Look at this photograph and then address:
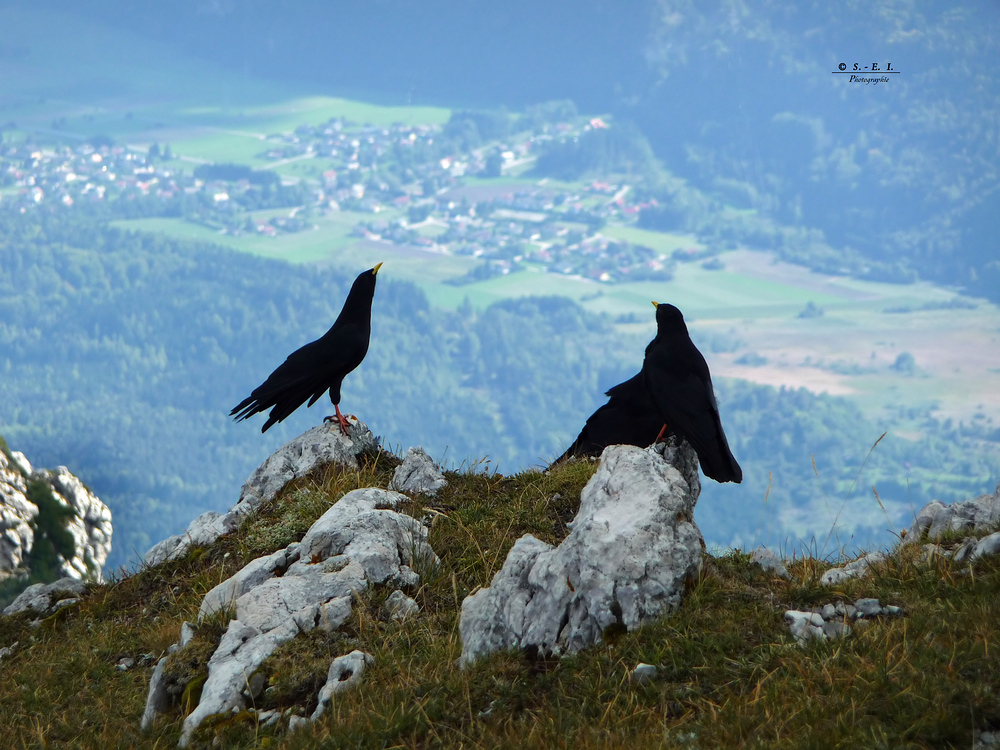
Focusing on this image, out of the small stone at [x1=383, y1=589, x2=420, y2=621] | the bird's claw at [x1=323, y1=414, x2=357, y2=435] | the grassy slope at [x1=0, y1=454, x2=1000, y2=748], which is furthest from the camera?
the bird's claw at [x1=323, y1=414, x2=357, y2=435]

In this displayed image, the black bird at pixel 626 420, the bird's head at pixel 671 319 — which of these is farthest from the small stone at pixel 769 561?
the bird's head at pixel 671 319

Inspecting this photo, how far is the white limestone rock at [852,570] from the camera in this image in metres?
7.84

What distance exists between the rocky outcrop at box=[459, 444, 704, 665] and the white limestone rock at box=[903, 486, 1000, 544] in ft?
10.3

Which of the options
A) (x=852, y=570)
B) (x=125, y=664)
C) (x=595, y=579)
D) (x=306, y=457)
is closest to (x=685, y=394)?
(x=852, y=570)

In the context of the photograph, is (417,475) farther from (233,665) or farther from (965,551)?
Result: (965,551)

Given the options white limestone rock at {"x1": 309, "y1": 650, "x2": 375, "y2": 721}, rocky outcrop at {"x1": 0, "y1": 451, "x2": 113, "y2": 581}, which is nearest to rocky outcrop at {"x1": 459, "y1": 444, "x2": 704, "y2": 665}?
white limestone rock at {"x1": 309, "y1": 650, "x2": 375, "y2": 721}

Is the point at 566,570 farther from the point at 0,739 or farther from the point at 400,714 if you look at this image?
the point at 0,739

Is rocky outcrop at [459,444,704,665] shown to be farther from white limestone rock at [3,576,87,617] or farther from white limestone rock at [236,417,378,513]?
white limestone rock at [3,576,87,617]

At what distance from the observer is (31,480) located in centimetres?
3769

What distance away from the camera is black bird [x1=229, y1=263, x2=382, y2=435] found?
11.1 meters

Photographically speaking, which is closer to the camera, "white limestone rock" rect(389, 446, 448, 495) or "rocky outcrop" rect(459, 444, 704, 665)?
"rocky outcrop" rect(459, 444, 704, 665)

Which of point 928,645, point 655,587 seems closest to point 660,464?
point 655,587

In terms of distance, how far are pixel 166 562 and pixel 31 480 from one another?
31.6m

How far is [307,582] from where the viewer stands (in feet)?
26.5
